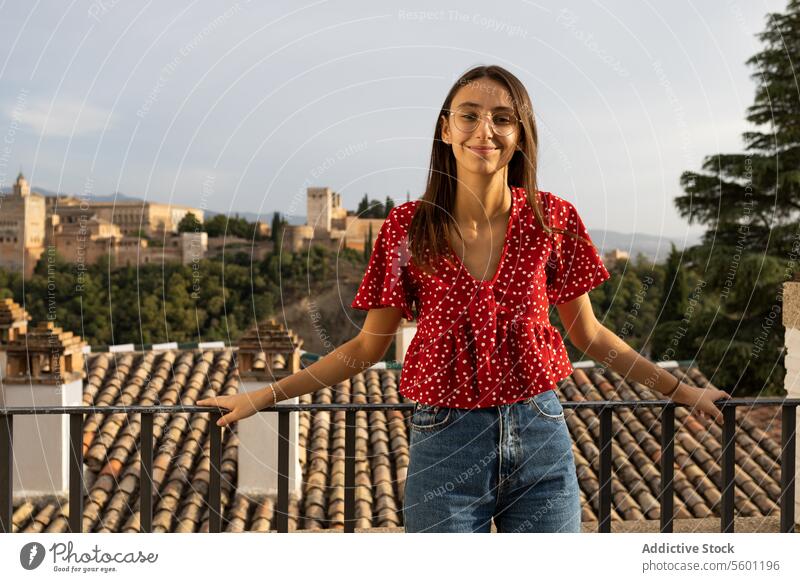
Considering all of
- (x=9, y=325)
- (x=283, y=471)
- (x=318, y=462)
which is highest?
(x=283, y=471)

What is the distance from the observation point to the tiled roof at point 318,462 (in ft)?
25.7

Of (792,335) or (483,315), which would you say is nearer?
(483,315)

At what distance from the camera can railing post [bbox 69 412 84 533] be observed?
2301 mm

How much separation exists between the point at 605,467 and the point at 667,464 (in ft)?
0.62

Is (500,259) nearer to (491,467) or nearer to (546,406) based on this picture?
(546,406)

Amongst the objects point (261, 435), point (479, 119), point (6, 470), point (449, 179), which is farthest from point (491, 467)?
point (261, 435)

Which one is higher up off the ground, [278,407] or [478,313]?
[478,313]

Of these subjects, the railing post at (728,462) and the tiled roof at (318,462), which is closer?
the railing post at (728,462)

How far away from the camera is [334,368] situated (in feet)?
6.66

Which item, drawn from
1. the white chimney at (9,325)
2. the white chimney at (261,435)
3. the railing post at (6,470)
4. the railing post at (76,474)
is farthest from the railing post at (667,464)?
the white chimney at (9,325)

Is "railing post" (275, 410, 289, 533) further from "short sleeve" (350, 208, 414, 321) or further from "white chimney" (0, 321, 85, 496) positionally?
"white chimney" (0, 321, 85, 496)

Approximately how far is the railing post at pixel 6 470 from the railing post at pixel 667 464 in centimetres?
183

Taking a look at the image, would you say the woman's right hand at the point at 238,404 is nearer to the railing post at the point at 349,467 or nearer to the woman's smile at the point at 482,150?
the railing post at the point at 349,467

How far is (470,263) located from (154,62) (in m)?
1.67
